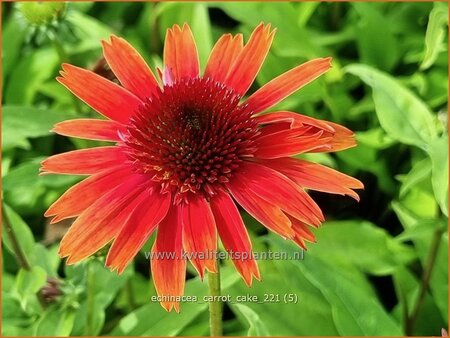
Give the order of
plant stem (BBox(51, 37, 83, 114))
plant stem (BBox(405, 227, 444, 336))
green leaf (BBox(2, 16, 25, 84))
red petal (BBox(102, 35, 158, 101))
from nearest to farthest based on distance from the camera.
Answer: red petal (BBox(102, 35, 158, 101)) < plant stem (BBox(405, 227, 444, 336)) < plant stem (BBox(51, 37, 83, 114)) < green leaf (BBox(2, 16, 25, 84))

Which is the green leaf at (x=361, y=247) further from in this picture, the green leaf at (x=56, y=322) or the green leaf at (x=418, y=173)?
the green leaf at (x=56, y=322)

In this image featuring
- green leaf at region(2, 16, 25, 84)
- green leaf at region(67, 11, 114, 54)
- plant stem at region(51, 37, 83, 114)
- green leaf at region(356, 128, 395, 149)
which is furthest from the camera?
green leaf at region(2, 16, 25, 84)

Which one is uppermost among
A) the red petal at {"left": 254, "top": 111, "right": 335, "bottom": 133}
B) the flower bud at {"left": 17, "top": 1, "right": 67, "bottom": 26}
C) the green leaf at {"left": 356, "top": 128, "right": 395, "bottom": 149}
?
the flower bud at {"left": 17, "top": 1, "right": 67, "bottom": 26}

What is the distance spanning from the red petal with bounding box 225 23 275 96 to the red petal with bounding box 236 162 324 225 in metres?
0.10

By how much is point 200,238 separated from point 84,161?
15 centimetres

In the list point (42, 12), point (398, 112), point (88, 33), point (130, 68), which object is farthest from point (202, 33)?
point (130, 68)

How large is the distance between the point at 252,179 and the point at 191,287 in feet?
1.15

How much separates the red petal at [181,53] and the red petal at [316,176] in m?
0.14

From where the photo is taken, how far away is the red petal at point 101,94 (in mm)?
775

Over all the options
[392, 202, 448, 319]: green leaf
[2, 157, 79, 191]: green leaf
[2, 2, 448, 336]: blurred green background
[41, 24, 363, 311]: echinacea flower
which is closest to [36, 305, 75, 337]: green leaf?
[2, 2, 448, 336]: blurred green background

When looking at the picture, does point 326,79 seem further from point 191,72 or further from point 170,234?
point 170,234

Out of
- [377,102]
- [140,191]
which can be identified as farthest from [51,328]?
[377,102]

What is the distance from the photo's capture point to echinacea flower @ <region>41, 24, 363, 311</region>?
71 centimetres

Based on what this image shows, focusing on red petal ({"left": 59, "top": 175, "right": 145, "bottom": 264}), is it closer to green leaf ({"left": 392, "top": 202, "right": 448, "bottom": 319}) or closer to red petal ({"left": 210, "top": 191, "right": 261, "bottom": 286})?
red petal ({"left": 210, "top": 191, "right": 261, "bottom": 286})
